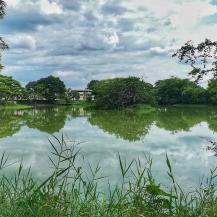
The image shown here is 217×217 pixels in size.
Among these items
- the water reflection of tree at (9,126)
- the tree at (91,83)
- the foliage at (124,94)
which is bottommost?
the water reflection of tree at (9,126)

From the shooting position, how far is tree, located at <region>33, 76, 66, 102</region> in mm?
74562

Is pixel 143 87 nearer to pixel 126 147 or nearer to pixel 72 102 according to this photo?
pixel 72 102

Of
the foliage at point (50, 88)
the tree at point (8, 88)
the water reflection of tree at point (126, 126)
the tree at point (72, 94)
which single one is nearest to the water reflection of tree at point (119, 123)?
the water reflection of tree at point (126, 126)

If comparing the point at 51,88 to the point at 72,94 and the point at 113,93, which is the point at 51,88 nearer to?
the point at 72,94

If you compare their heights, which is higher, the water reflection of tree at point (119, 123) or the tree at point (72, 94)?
the tree at point (72, 94)

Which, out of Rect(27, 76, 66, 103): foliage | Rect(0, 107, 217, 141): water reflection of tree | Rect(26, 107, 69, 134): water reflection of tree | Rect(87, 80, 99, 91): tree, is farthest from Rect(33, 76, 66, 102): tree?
Rect(0, 107, 217, 141): water reflection of tree

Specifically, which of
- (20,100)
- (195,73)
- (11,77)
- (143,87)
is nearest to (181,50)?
(195,73)

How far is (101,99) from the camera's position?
56.7m

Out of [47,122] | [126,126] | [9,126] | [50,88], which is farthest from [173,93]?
[9,126]

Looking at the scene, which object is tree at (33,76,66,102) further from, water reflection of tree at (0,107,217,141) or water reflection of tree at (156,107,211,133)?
water reflection of tree at (0,107,217,141)

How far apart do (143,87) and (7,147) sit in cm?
4073

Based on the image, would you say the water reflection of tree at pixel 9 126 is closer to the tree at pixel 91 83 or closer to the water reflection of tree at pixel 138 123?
the water reflection of tree at pixel 138 123

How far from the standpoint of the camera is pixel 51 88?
7575 cm

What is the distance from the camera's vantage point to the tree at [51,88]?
74.6 m
